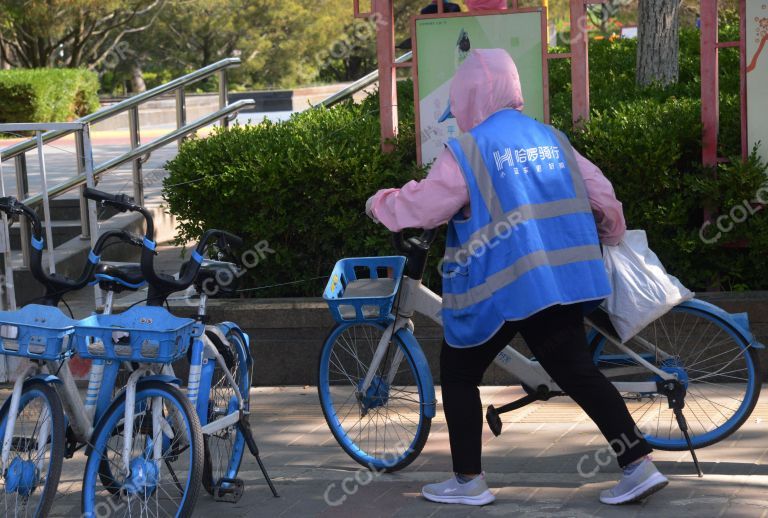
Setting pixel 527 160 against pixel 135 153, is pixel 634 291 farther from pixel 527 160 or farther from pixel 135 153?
pixel 135 153

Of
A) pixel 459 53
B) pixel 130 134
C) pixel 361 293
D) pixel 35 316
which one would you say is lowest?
pixel 361 293

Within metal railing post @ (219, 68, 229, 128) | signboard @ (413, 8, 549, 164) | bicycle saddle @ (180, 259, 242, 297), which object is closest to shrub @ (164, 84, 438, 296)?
signboard @ (413, 8, 549, 164)

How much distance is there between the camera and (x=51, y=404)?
4148 millimetres

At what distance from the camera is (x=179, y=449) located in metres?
4.15

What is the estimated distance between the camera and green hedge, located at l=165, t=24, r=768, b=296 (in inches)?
242

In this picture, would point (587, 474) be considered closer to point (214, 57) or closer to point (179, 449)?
point (179, 449)

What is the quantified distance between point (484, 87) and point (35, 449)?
2166mm

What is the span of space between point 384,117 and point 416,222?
2556mm

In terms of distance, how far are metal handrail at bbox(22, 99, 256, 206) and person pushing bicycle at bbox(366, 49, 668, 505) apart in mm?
4606

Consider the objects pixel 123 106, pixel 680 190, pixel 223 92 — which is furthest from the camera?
pixel 223 92

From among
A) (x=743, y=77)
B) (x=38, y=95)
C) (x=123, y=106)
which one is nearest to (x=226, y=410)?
(x=743, y=77)

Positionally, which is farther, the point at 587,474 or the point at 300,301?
the point at 300,301

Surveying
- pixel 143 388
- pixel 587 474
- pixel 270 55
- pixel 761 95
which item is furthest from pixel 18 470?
pixel 270 55

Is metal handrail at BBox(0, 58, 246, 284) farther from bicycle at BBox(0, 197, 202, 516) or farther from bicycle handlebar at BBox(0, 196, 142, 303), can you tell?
bicycle at BBox(0, 197, 202, 516)
